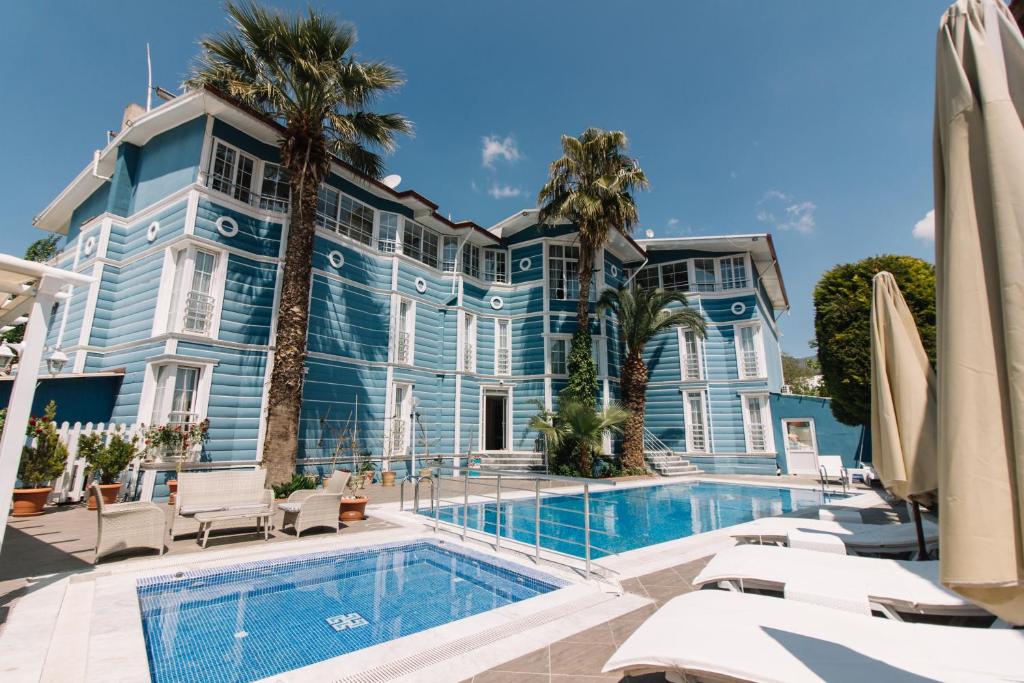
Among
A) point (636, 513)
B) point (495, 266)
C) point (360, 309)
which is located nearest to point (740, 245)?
point (495, 266)

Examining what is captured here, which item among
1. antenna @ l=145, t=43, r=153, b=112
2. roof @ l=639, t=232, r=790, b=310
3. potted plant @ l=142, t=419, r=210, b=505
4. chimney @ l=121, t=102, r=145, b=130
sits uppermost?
antenna @ l=145, t=43, r=153, b=112

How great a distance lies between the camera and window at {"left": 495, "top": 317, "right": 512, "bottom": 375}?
18.4 metres

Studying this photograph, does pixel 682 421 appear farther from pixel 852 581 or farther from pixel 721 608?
pixel 721 608

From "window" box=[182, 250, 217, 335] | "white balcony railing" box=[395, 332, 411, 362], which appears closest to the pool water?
"window" box=[182, 250, 217, 335]

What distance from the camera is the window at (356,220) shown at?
14.8 meters

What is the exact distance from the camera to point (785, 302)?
2598 centimetres

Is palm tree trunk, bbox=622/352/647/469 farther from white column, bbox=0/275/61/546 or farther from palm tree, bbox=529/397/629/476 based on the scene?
white column, bbox=0/275/61/546

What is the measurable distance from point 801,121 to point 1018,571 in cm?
1262

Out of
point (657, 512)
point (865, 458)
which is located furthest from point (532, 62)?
point (865, 458)

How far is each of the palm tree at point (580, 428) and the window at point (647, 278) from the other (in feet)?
26.0

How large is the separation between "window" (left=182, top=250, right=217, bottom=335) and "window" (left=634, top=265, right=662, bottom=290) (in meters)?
17.1

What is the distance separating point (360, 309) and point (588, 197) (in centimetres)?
889

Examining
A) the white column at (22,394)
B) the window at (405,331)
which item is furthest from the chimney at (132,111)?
the white column at (22,394)

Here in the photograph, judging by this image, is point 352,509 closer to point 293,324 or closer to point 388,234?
point 293,324
